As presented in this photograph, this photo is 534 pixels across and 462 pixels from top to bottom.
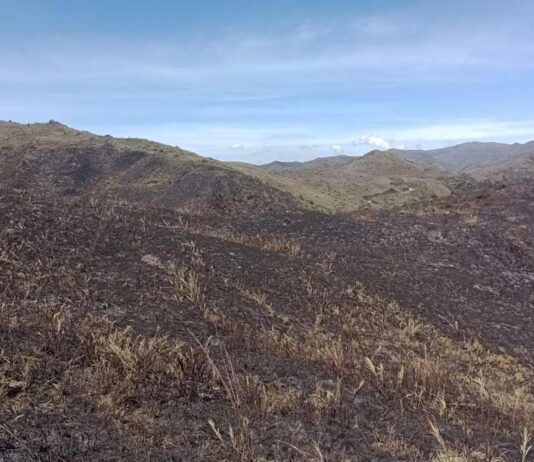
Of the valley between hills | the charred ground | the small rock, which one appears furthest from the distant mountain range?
the small rock

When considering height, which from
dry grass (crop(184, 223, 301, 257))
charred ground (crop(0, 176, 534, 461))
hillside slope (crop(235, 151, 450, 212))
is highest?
hillside slope (crop(235, 151, 450, 212))

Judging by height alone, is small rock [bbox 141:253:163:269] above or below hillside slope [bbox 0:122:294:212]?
below

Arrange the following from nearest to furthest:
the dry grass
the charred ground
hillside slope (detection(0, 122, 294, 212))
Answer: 1. the charred ground
2. the dry grass
3. hillside slope (detection(0, 122, 294, 212))

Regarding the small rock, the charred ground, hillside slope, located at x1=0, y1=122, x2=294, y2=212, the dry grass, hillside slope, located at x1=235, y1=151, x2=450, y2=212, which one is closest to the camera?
the charred ground

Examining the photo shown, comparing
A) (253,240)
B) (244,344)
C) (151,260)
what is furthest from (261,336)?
(253,240)

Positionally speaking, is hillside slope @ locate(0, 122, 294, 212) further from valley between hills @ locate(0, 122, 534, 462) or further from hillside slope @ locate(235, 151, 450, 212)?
valley between hills @ locate(0, 122, 534, 462)

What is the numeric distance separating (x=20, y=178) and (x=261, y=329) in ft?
83.7

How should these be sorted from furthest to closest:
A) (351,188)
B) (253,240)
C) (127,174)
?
(351,188) < (127,174) < (253,240)

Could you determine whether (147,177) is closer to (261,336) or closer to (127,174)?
(127,174)

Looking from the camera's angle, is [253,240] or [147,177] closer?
[253,240]

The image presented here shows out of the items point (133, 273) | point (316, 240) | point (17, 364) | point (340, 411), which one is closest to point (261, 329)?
point (133, 273)

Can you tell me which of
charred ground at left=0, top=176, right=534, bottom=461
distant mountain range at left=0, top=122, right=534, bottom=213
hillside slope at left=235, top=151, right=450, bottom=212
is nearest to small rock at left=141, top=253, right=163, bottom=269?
charred ground at left=0, top=176, right=534, bottom=461

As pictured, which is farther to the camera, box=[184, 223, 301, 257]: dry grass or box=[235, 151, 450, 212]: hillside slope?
box=[235, 151, 450, 212]: hillside slope

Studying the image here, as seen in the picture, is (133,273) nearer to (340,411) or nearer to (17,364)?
(17,364)
